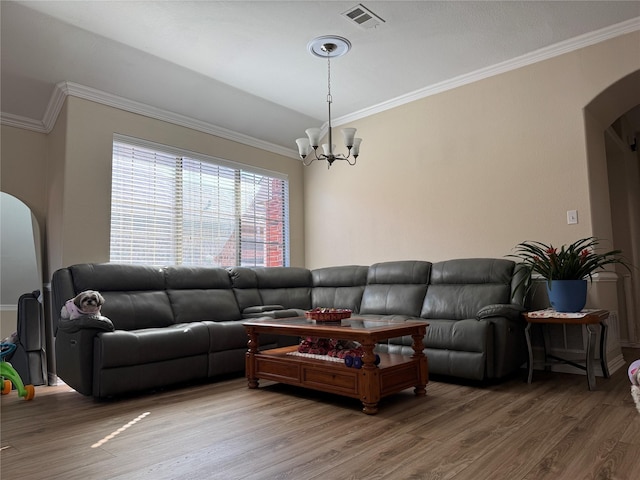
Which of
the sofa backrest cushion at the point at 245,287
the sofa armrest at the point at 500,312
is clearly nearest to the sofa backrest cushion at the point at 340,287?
the sofa backrest cushion at the point at 245,287

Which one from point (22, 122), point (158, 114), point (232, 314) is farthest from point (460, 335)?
point (22, 122)

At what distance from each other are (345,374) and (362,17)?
8.36ft

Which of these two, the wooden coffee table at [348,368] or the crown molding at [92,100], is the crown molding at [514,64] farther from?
the wooden coffee table at [348,368]

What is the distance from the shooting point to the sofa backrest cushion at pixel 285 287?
4766 millimetres

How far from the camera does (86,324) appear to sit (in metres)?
3.03

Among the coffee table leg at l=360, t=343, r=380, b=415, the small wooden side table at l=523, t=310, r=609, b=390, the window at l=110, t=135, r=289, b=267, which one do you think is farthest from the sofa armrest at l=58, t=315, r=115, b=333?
the small wooden side table at l=523, t=310, r=609, b=390

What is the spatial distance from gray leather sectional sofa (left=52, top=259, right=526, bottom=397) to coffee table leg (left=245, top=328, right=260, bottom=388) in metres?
0.30

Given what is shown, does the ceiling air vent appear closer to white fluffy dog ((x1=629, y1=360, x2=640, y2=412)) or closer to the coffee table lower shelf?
the coffee table lower shelf

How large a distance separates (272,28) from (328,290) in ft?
8.63

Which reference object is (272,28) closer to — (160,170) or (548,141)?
(160,170)

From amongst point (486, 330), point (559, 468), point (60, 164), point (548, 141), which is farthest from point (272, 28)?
point (559, 468)

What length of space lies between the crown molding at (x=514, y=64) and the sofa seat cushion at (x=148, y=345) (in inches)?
121

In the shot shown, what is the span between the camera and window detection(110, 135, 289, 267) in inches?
168

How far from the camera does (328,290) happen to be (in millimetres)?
4930
